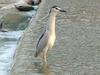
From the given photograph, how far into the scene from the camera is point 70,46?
8719 mm

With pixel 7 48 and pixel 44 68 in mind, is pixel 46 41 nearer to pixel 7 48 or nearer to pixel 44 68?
pixel 44 68

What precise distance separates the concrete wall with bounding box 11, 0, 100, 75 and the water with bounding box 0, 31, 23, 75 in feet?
1.75

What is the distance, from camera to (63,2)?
13.1 metres

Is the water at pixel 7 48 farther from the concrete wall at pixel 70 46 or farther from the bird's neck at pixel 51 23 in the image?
the bird's neck at pixel 51 23

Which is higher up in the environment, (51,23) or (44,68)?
(51,23)

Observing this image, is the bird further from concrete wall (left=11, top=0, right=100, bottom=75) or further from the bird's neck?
concrete wall (left=11, top=0, right=100, bottom=75)

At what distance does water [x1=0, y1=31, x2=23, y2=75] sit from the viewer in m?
9.34

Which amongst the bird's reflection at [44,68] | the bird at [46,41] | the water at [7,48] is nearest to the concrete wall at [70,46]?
the bird's reflection at [44,68]

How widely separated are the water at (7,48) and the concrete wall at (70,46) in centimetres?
53

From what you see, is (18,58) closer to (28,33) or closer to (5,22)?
(28,33)

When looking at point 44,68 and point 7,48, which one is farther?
point 7,48

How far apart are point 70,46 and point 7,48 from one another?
3.02 metres

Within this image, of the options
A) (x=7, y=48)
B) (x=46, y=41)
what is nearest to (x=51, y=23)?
(x=46, y=41)

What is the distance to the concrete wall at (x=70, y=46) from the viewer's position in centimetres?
757
